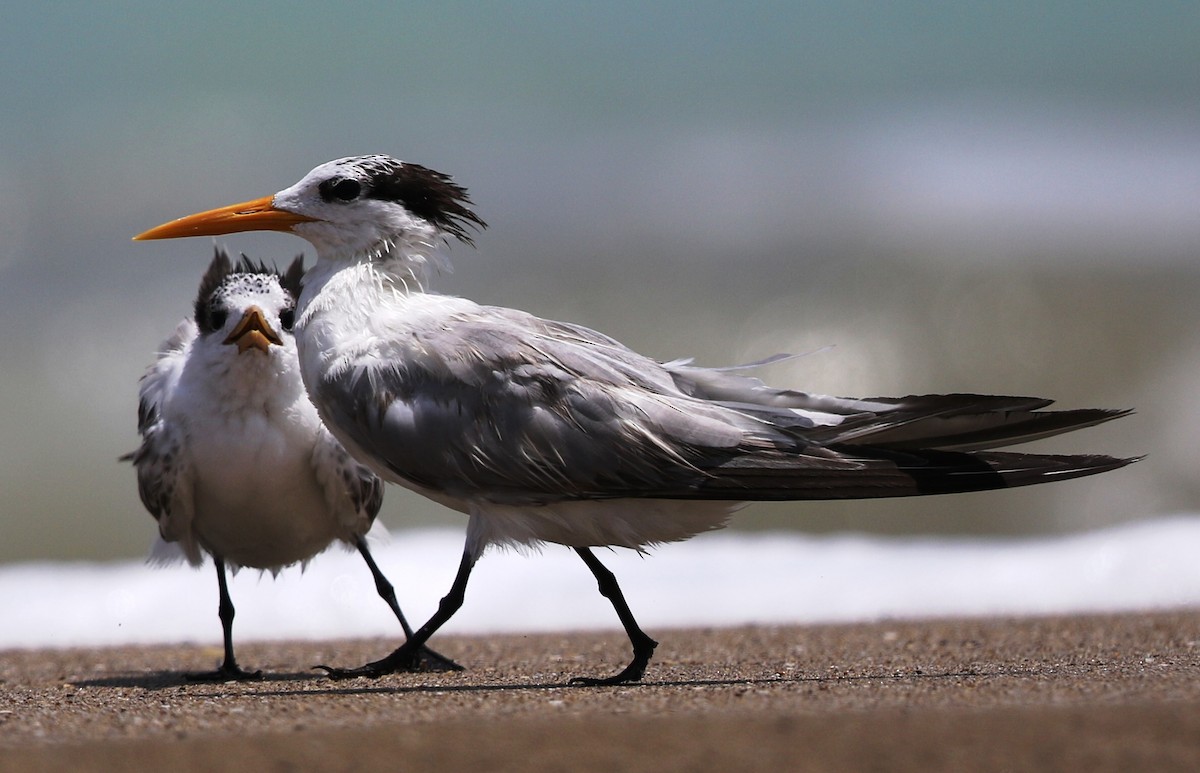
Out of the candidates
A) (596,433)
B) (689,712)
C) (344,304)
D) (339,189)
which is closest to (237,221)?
(339,189)

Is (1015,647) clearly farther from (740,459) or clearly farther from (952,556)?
(952,556)

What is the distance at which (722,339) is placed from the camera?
15.5 meters

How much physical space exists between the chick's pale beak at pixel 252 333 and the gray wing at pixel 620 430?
37.0 inches

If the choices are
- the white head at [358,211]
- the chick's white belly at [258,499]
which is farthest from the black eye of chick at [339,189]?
the chick's white belly at [258,499]

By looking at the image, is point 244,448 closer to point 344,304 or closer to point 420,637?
point 344,304

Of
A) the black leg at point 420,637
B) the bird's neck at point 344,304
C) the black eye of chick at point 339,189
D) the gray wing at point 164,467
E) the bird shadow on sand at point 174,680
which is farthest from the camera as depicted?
the gray wing at point 164,467

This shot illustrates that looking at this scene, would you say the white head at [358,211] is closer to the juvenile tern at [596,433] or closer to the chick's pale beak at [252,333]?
the juvenile tern at [596,433]

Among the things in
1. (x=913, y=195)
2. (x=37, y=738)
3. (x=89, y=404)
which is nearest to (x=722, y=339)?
(x=913, y=195)

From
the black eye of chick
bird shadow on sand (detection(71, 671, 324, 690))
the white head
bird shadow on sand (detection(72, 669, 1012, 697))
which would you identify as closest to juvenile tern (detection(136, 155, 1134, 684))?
bird shadow on sand (detection(72, 669, 1012, 697))

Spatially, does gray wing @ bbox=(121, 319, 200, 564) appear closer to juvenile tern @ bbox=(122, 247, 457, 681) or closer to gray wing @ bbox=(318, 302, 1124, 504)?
juvenile tern @ bbox=(122, 247, 457, 681)

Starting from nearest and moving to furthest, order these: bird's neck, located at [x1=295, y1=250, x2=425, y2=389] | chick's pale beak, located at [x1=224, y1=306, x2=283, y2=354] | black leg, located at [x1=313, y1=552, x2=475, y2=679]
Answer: black leg, located at [x1=313, y1=552, x2=475, y2=679]
bird's neck, located at [x1=295, y1=250, x2=425, y2=389]
chick's pale beak, located at [x1=224, y1=306, x2=283, y2=354]

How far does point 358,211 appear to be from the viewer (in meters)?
5.61

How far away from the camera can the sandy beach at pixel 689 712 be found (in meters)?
3.38

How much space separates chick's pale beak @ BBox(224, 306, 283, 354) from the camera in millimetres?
6031
